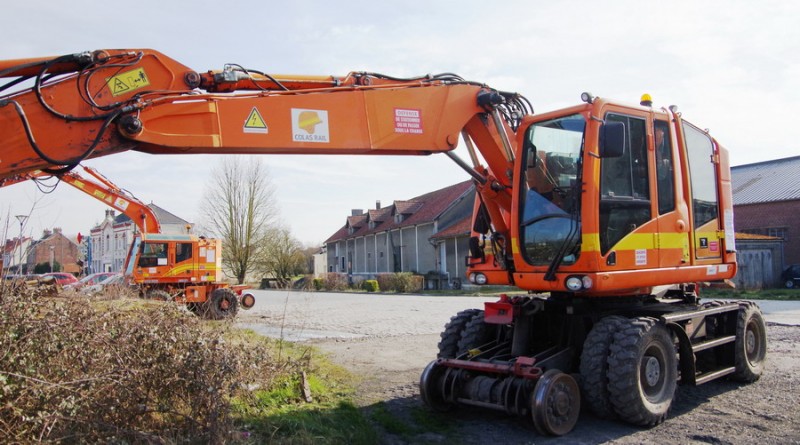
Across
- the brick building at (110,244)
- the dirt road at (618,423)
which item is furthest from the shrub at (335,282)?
the dirt road at (618,423)

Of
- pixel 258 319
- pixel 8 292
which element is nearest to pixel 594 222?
pixel 8 292

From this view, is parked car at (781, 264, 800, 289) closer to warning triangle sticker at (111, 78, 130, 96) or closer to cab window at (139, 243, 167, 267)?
cab window at (139, 243, 167, 267)

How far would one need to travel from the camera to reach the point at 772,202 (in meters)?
37.9

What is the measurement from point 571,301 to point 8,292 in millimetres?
5197

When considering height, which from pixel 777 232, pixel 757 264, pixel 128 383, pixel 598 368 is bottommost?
pixel 598 368

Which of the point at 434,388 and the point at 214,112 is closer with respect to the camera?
the point at 214,112

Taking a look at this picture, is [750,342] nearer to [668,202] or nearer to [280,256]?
[668,202]

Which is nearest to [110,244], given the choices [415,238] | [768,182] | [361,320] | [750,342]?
[415,238]

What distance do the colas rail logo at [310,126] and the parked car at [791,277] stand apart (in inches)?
1298

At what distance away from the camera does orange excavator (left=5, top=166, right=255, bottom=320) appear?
17.7 metres

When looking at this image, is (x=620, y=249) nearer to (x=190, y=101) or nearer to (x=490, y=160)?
(x=490, y=160)

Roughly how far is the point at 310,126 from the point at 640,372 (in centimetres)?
390

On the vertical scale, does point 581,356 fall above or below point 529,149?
below

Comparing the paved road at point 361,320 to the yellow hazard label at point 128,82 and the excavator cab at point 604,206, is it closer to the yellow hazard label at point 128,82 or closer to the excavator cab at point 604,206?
the excavator cab at point 604,206
